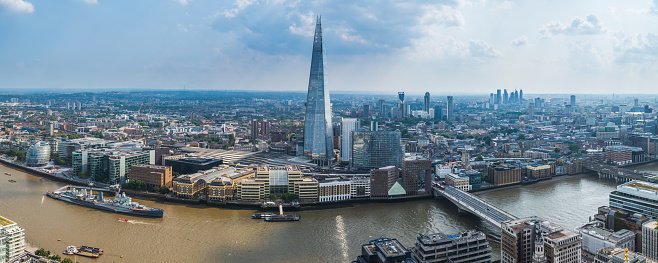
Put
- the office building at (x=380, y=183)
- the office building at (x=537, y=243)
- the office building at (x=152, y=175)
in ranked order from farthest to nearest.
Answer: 1. the office building at (x=152, y=175)
2. the office building at (x=380, y=183)
3. the office building at (x=537, y=243)

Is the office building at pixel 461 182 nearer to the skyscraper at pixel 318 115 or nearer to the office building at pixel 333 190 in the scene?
the office building at pixel 333 190

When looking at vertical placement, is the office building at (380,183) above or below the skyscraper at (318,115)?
below

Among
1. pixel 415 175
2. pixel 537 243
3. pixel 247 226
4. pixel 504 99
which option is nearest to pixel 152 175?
pixel 247 226

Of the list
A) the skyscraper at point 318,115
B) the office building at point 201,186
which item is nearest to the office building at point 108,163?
the office building at point 201,186

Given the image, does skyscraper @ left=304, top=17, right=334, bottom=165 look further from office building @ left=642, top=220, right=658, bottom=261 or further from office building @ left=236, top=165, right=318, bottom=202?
office building @ left=642, top=220, right=658, bottom=261

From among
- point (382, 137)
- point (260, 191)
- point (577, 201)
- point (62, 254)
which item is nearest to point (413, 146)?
point (382, 137)

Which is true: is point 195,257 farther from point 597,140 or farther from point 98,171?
point 597,140

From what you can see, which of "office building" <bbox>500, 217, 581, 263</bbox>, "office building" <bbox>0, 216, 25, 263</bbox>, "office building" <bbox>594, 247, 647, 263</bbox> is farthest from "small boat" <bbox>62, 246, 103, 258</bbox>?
"office building" <bbox>594, 247, 647, 263</bbox>
